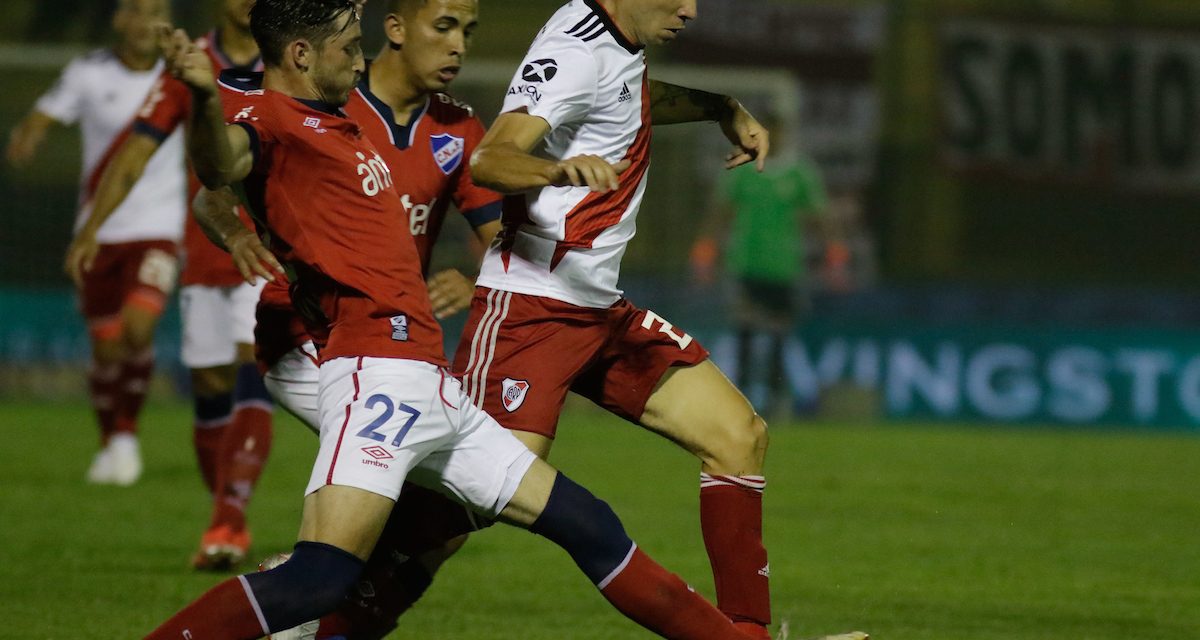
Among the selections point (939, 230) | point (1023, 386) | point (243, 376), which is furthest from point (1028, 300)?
point (243, 376)

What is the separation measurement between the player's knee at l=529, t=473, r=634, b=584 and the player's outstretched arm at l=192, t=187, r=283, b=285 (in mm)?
889

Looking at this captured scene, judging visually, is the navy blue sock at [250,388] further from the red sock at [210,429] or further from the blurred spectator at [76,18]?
the blurred spectator at [76,18]

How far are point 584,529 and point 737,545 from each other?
35.4 inches

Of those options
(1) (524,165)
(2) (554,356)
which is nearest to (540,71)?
(1) (524,165)

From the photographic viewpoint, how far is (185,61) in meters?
3.75

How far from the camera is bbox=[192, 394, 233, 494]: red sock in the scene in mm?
7305

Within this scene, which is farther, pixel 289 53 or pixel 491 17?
pixel 491 17

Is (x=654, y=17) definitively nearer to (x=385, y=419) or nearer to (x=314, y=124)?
(x=314, y=124)

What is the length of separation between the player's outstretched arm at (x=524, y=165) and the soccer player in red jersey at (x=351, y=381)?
246 mm

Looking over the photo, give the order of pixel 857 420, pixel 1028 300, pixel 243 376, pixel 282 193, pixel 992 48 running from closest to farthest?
1. pixel 282 193
2. pixel 243 376
3. pixel 857 420
4. pixel 1028 300
5. pixel 992 48

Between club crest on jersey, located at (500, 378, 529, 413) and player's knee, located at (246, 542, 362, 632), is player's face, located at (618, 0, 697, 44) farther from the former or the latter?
player's knee, located at (246, 542, 362, 632)

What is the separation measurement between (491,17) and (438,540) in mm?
18140

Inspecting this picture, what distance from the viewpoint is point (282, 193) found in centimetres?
419

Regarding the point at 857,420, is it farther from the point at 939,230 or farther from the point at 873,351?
the point at 939,230
